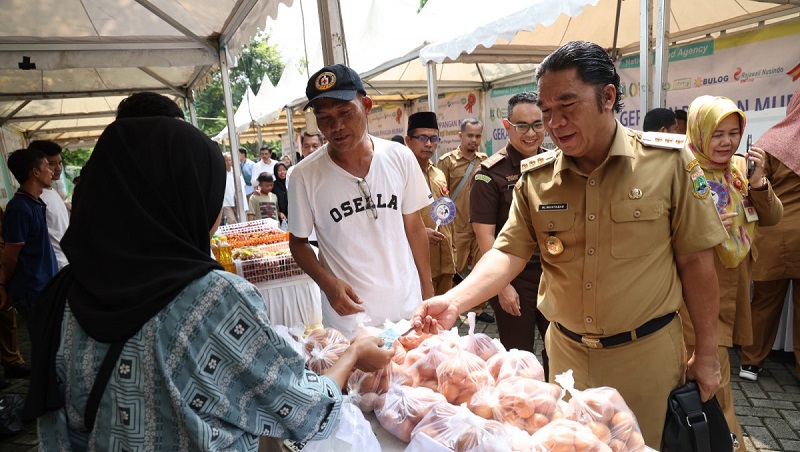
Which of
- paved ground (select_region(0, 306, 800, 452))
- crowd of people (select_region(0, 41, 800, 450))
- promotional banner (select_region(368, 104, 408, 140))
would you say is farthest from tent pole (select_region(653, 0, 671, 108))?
promotional banner (select_region(368, 104, 408, 140))

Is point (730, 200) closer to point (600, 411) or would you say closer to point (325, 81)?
point (600, 411)

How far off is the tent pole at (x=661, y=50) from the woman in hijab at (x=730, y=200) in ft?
1.39

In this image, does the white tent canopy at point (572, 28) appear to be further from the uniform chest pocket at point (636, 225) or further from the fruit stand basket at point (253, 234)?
the fruit stand basket at point (253, 234)

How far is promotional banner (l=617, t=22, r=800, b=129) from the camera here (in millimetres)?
4895

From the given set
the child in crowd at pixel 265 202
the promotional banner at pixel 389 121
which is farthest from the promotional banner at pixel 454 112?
the child in crowd at pixel 265 202

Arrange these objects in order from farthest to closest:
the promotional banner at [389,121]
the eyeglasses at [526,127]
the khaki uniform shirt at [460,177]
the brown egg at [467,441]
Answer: the promotional banner at [389,121] < the khaki uniform shirt at [460,177] < the eyeglasses at [526,127] < the brown egg at [467,441]

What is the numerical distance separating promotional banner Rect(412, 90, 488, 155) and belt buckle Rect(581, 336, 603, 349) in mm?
9110

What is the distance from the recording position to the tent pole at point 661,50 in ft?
10.8

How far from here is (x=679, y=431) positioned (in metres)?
1.65

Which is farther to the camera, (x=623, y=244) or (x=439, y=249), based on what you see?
(x=439, y=249)

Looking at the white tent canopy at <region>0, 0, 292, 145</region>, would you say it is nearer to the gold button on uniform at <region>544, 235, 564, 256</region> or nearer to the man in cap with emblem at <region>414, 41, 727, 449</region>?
the man in cap with emblem at <region>414, 41, 727, 449</region>

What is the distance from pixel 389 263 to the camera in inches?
100.0

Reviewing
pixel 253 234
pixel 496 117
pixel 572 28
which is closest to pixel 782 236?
pixel 253 234

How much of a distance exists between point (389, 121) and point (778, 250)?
11962 mm
